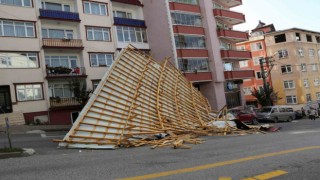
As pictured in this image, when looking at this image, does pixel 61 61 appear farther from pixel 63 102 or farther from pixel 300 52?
pixel 300 52

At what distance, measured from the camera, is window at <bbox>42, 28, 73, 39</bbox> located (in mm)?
35969

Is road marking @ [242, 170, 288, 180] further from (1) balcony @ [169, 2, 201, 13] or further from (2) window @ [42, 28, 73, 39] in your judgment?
(1) balcony @ [169, 2, 201, 13]

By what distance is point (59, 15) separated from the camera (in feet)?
120

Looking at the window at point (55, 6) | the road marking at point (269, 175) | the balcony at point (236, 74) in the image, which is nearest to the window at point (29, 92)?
the window at point (55, 6)

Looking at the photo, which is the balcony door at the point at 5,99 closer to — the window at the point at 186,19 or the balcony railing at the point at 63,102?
the balcony railing at the point at 63,102

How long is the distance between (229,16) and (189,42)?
9930 mm

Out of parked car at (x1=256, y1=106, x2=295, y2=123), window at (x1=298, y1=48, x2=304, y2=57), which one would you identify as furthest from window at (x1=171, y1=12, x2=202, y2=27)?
window at (x1=298, y1=48, x2=304, y2=57)

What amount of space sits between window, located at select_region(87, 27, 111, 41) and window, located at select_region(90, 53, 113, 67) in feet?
6.03

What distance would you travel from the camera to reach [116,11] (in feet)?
142

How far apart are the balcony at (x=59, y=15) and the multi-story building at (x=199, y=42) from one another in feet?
35.3

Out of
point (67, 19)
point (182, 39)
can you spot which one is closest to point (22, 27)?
point (67, 19)

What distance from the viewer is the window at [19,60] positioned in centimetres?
3197

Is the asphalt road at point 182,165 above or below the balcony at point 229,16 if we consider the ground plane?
below

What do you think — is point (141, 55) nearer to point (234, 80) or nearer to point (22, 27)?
point (22, 27)
